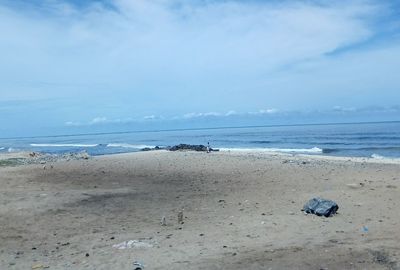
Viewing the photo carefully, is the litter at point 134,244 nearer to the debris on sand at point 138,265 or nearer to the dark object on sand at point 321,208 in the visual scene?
the debris on sand at point 138,265

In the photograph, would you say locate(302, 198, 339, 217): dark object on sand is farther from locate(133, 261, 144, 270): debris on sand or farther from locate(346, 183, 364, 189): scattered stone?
locate(133, 261, 144, 270): debris on sand

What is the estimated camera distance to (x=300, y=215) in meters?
10.3

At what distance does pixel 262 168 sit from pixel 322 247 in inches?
511

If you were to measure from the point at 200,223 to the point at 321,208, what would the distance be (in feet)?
9.39

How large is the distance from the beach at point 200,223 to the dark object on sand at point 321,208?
0.17 m

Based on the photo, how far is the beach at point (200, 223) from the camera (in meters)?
7.19

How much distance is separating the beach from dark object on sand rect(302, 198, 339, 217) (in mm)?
174

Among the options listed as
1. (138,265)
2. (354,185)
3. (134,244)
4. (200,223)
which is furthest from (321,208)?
(138,265)

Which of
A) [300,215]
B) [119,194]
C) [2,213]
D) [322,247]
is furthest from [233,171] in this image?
[322,247]

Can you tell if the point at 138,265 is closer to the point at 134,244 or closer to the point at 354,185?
the point at 134,244

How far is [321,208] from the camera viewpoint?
33.5ft

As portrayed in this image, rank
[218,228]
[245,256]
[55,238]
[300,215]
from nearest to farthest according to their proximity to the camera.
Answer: [245,256]
[55,238]
[218,228]
[300,215]

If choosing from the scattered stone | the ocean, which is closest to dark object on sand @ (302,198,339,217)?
the scattered stone

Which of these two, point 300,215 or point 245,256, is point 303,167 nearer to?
Answer: point 300,215
